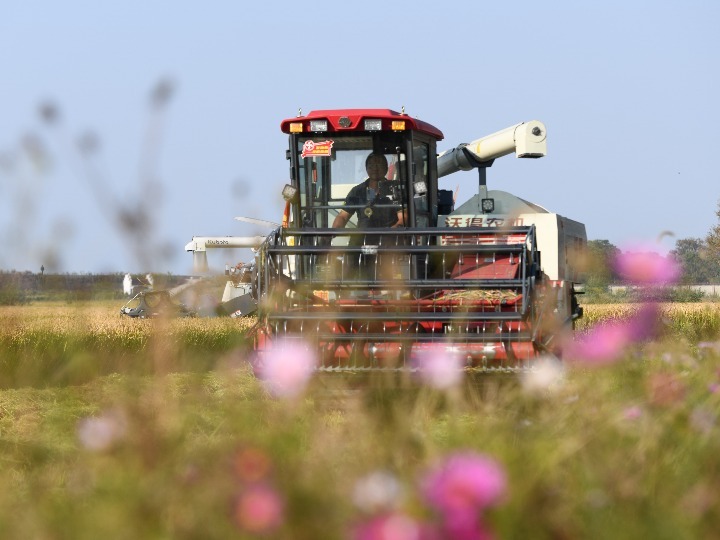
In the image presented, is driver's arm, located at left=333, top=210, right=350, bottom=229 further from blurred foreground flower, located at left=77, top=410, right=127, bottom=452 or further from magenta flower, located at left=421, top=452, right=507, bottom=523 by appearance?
magenta flower, located at left=421, top=452, right=507, bottom=523

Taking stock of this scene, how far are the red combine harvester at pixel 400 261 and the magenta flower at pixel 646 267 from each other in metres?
3.21

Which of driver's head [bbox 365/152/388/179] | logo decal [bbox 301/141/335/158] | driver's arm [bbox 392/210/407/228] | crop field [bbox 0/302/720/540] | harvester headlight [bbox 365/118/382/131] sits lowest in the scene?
crop field [bbox 0/302/720/540]

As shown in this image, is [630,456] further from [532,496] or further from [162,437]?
[162,437]

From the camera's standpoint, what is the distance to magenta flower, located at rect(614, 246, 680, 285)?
8.80 feet

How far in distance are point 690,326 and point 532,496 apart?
16.9m

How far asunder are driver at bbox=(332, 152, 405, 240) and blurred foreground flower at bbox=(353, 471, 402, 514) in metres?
8.12

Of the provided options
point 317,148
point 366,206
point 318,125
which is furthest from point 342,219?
point 318,125

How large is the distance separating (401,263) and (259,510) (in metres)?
7.66

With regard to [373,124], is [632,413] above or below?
below

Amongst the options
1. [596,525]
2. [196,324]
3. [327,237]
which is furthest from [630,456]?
[196,324]

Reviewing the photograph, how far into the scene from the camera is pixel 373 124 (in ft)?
32.3

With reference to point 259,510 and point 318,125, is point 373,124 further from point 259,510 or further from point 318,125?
point 259,510

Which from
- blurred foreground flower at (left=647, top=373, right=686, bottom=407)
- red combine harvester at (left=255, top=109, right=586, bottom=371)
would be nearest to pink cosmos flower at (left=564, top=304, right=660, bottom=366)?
blurred foreground flower at (left=647, top=373, right=686, bottom=407)

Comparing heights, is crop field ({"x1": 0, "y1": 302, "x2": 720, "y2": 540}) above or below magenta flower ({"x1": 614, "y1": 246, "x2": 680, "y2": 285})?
below
